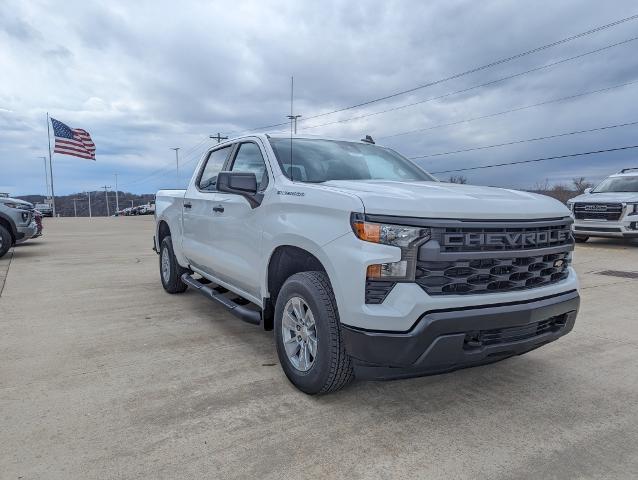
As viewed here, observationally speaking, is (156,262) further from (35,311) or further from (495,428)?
(495,428)

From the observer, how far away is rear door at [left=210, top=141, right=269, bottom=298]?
3.85 meters

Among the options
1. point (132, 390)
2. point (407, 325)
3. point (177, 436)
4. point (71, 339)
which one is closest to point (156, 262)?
point (71, 339)

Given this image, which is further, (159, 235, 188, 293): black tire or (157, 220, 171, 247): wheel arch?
(157, 220, 171, 247): wheel arch

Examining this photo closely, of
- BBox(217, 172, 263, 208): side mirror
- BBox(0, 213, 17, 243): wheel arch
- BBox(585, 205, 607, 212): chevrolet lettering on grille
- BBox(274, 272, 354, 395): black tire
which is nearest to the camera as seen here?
BBox(274, 272, 354, 395): black tire

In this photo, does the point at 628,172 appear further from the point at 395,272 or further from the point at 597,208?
the point at 395,272

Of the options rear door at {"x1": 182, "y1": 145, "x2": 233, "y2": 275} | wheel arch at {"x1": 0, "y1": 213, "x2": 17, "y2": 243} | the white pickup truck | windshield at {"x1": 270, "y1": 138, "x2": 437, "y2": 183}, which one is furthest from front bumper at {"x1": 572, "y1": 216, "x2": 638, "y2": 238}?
wheel arch at {"x1": 0, "y1": 213, "x2": 17, "y2": 243}

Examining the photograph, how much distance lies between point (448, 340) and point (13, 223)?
10674mm

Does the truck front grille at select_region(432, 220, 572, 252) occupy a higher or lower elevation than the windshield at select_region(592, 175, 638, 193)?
lower

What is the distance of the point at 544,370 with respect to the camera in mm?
3752

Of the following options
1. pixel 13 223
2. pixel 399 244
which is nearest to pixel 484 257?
pixel 399 244

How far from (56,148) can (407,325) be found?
34.5 m

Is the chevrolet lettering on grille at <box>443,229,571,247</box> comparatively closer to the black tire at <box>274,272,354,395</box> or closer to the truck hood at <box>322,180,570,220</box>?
the truck hood at <box>322,180,570,220</box>

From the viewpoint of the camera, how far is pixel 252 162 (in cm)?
430

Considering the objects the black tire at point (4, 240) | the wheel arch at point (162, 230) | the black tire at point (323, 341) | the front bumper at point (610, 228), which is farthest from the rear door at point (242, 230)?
the front bumper at point (610, 228)
